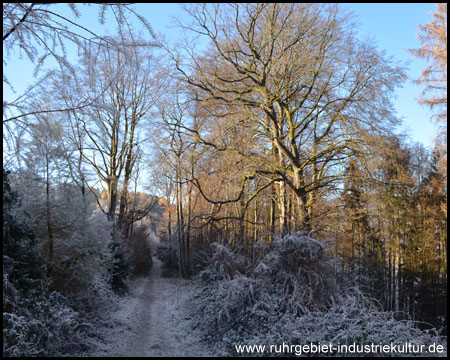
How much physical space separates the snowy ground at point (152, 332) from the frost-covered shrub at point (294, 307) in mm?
472

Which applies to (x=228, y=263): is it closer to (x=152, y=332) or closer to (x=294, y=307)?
(x=152, y=332)

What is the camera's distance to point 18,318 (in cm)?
461

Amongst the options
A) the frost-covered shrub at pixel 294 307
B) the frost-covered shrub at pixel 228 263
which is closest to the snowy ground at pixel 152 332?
the frost-covered shrub at pixel 294 307

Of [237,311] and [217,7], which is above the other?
[217,7]

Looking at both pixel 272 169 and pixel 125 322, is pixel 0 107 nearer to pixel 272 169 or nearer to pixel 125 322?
pixel 125 322

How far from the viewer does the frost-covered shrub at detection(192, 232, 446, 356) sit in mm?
5168

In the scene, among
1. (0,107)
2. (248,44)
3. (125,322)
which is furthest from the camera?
(248,44)

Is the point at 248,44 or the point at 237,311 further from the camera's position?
the point at 248,44

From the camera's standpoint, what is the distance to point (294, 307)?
21.1ft

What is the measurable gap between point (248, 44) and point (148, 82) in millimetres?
8250

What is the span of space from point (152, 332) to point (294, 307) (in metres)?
3.53

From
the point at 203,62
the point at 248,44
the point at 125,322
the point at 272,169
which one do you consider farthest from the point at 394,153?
the point at 125,322

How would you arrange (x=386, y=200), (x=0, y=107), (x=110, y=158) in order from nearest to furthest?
(x=0, y=107)
(x=386, y=200)
(x=110, y=158)

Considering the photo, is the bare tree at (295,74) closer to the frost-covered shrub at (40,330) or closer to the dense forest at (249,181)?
the dense forest at (249,181)
